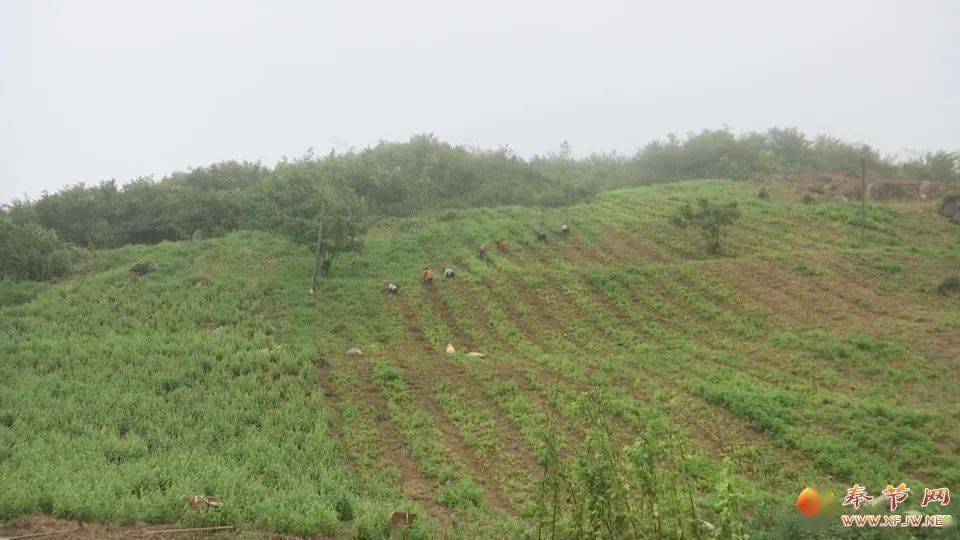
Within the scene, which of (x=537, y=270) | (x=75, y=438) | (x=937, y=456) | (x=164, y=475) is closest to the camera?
(x=164, y=475)

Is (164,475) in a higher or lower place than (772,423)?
higher

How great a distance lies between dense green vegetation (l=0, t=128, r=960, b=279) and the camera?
23.3 m

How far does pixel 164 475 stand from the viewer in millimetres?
7551

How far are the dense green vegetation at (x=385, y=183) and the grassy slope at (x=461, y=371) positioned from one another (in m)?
2.28

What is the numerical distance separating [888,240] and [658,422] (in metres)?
15.1

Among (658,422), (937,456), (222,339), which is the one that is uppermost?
(222,339)

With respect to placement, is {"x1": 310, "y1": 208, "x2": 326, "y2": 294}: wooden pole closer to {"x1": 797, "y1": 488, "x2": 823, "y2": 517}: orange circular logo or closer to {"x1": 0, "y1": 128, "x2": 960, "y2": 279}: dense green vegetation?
{"x1": 0, "y1": 128, "x2": 960, "y2": 279}: dense green vegetation

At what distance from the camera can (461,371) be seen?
12461mm

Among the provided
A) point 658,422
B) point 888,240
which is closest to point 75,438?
point 658,422

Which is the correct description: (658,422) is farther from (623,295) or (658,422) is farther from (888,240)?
(888,240)

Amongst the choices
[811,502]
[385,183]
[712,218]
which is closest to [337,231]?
[385,183]

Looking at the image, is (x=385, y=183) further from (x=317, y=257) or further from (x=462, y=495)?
(x=462, y=495)

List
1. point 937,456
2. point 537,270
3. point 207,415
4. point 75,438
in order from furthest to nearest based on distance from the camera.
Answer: point 537,270 < point 207,415 < point 75,438 < point 937,456

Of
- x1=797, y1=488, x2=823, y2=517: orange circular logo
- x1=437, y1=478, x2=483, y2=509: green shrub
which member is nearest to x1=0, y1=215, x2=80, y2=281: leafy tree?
x1=437, y1=478, x2=483, y2=509: green shrub
